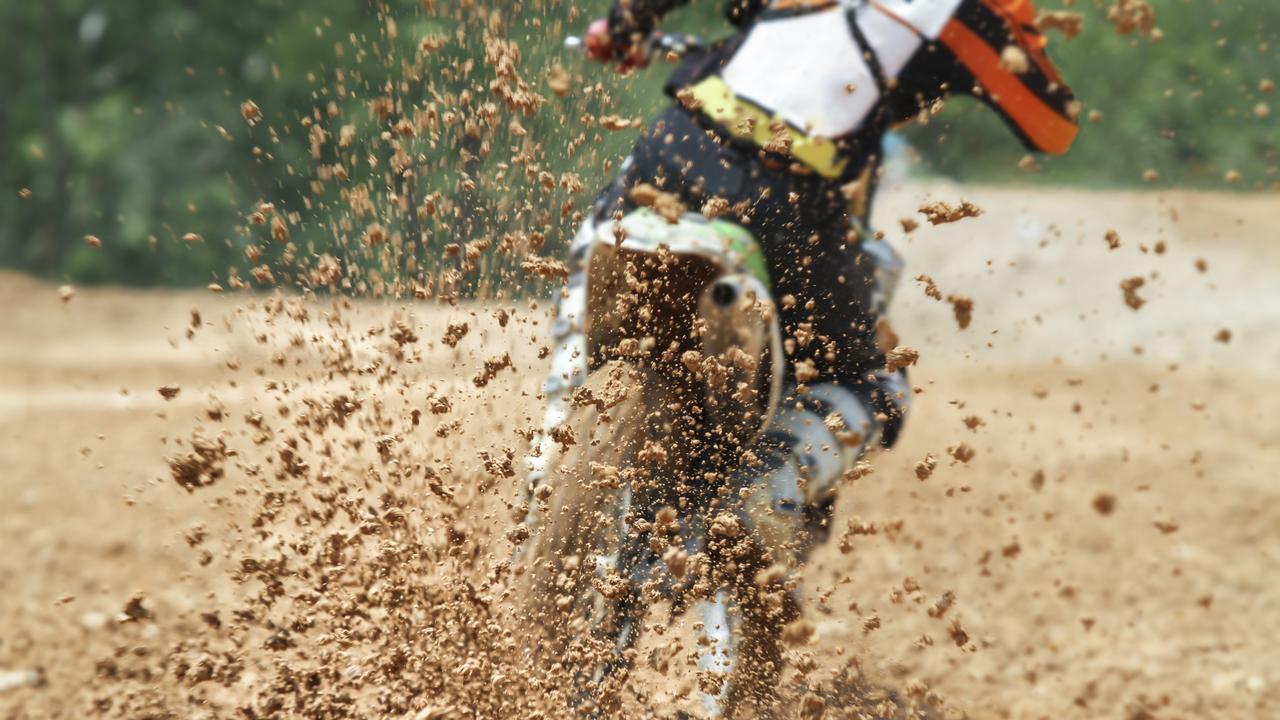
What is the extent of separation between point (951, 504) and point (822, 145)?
10.8 ft

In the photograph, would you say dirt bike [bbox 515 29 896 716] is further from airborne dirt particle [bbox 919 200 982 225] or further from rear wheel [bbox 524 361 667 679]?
airborne dirt particle [bbox 919 200 982 225]

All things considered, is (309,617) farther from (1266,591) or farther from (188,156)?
(188,156)

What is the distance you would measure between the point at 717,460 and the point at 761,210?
54 centimetres

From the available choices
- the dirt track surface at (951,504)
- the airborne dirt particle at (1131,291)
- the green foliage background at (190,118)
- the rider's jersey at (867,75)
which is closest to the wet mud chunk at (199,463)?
the dirt track surface at (951,504)

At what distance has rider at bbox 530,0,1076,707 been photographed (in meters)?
2.52

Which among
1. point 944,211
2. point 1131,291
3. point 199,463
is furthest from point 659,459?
point 1131,291

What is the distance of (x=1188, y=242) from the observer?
42.0 feet

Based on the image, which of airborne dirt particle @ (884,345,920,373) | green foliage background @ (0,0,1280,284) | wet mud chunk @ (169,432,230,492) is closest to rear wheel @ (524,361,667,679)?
airborne dirt particle @ (884,345,920,373)

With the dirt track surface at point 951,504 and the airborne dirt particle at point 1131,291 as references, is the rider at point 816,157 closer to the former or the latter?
the dirt track surface at point 951,504

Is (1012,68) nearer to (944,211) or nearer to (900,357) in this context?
(944,211)

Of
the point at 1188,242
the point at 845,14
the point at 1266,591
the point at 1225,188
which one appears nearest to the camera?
the point at 845,14

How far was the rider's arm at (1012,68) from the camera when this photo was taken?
8.21ft

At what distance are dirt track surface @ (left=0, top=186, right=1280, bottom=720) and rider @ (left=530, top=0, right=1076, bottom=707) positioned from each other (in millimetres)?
238

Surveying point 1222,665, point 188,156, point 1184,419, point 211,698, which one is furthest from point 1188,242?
point 211,698
